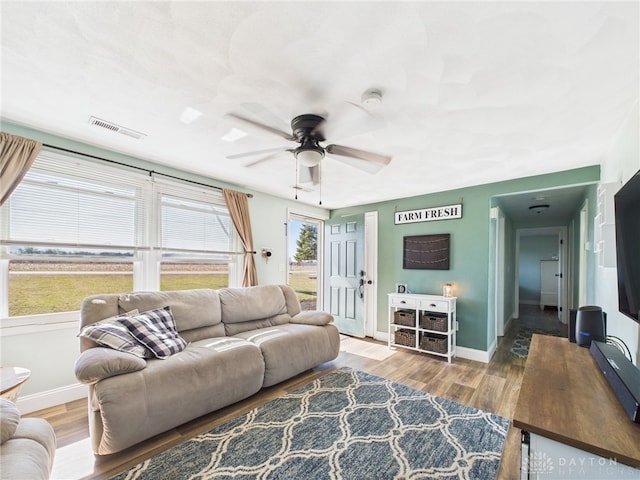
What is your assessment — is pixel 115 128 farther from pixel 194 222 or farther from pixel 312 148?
pixel 312 148

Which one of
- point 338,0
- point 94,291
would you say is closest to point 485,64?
point 338,0

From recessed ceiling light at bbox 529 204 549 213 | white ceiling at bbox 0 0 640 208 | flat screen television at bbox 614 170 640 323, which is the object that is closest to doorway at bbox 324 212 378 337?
white ceiling at bbox 0 0 640 208

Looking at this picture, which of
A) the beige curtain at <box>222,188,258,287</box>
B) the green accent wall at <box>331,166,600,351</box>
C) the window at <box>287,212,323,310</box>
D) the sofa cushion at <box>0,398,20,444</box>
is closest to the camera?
the sofa cushion at <box>0,398,20,444</box>

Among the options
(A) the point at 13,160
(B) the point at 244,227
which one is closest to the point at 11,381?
(A) the point at 13,160

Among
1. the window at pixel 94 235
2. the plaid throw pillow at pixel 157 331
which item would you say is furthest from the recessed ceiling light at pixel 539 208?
the plaid throw pillow at pixel 157 331

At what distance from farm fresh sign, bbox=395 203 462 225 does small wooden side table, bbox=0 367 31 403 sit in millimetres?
4424

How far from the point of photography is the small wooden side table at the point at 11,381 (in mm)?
1713

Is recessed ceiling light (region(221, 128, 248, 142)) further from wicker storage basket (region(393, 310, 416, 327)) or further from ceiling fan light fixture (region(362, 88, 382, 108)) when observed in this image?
wicker storage basket (region(393, 310, 416, 327))

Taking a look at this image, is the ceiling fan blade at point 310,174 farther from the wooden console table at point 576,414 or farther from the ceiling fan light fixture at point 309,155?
the wooden console table at point 576,414

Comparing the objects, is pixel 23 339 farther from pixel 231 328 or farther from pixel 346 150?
pixel 346 150

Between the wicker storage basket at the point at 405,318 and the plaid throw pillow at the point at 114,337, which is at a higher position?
the plaid throw pillow at the point at 114,337

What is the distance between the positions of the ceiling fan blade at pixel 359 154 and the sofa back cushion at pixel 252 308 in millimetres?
2043

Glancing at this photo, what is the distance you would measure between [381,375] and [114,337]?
2.60 metres

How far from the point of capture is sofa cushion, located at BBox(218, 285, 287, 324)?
3178mm
